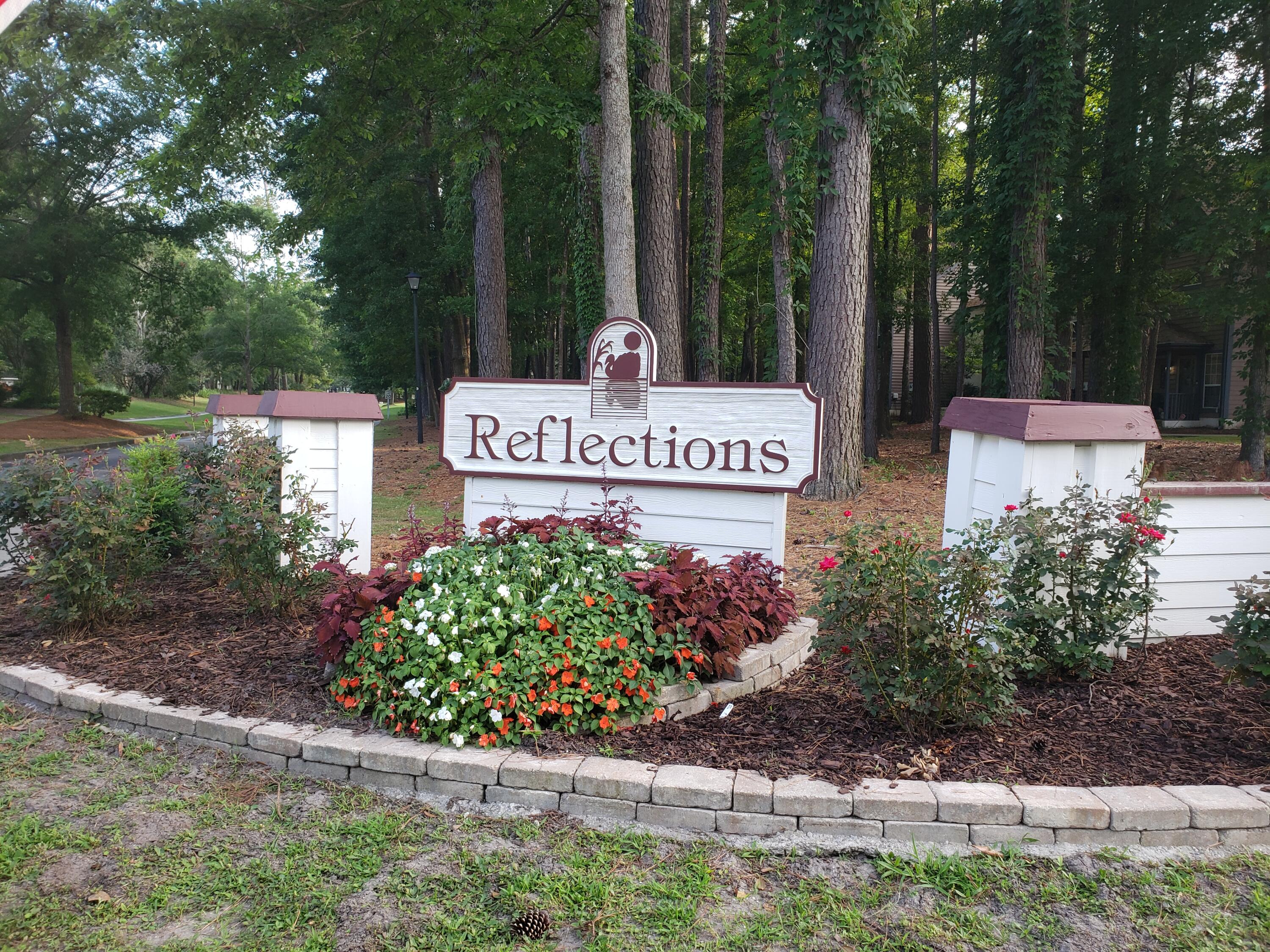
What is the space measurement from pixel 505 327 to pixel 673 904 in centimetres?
1347

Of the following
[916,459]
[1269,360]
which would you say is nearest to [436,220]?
[916,459]

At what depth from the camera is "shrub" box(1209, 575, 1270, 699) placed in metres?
2.98

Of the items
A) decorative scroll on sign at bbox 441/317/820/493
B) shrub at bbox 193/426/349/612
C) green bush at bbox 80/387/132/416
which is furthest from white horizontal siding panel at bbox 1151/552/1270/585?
green bush at bbox 80/387/132/416

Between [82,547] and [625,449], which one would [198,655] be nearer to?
[82,547]

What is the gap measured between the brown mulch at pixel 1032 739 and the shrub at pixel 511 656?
0.53ft

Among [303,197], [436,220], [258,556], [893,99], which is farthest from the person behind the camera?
[436,220]

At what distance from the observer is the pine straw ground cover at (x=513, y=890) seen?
222 centimetres

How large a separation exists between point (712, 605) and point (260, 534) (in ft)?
→ 8.59

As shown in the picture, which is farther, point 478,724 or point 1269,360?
point 1269,360

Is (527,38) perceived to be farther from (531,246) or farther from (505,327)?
(531,246)

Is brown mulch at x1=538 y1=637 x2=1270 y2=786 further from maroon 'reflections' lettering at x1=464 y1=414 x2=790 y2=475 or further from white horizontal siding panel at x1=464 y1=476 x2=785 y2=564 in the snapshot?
maroon 'reflections' lettering at x1=464 y1=414 x2=790 y2=475

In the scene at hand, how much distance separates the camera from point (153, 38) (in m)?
10.8

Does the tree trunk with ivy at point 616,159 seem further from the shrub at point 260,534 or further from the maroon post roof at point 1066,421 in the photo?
the maroon post roof at point 1066,421

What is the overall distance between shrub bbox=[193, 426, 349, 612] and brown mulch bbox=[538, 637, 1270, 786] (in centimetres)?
229
